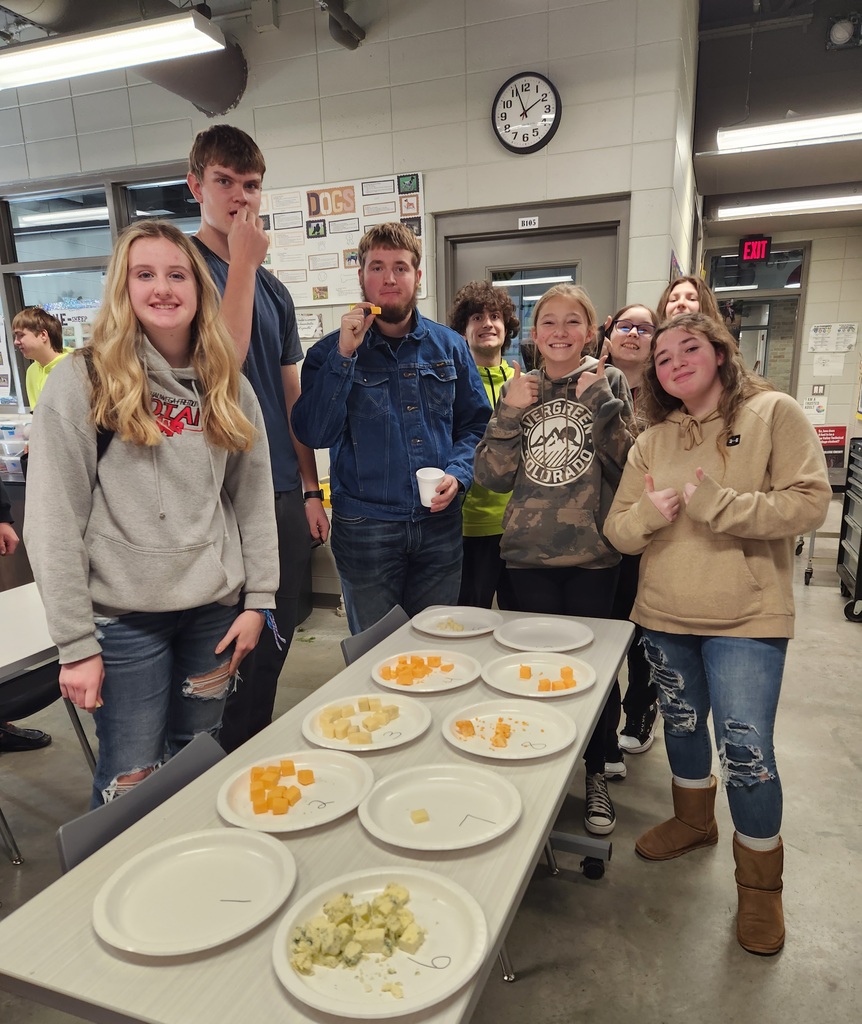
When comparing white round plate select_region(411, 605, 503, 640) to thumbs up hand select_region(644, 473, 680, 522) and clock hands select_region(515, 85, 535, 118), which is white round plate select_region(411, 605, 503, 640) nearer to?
thumbs up hand select_region(644, 473, 680, 522)

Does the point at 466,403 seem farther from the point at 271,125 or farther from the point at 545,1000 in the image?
the point at 271,125

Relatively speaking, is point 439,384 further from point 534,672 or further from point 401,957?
point 401,957

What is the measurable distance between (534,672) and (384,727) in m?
0.38

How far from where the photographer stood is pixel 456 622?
175 cm

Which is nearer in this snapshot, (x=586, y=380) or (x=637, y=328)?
(x=586, y=380)

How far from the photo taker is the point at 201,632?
1.40 m

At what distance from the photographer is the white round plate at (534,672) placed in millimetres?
1330

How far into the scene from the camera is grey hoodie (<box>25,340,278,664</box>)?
1206mm

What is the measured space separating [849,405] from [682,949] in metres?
7.30

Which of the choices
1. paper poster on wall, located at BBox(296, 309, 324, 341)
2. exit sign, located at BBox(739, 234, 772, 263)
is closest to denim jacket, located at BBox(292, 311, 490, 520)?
paper poster on wall, located at BBox(296, 309, 324, 341)

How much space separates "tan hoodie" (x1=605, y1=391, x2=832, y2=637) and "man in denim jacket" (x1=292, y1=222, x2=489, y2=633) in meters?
0.56

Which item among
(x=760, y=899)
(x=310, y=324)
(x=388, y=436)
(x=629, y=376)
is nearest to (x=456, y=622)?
(x=388, y=436)

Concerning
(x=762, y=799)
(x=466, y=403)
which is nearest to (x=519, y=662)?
(x=762, y=799)

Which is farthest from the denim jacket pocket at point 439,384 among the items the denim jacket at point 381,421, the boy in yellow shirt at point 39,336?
the boy in yellow shirt at point 39,336
